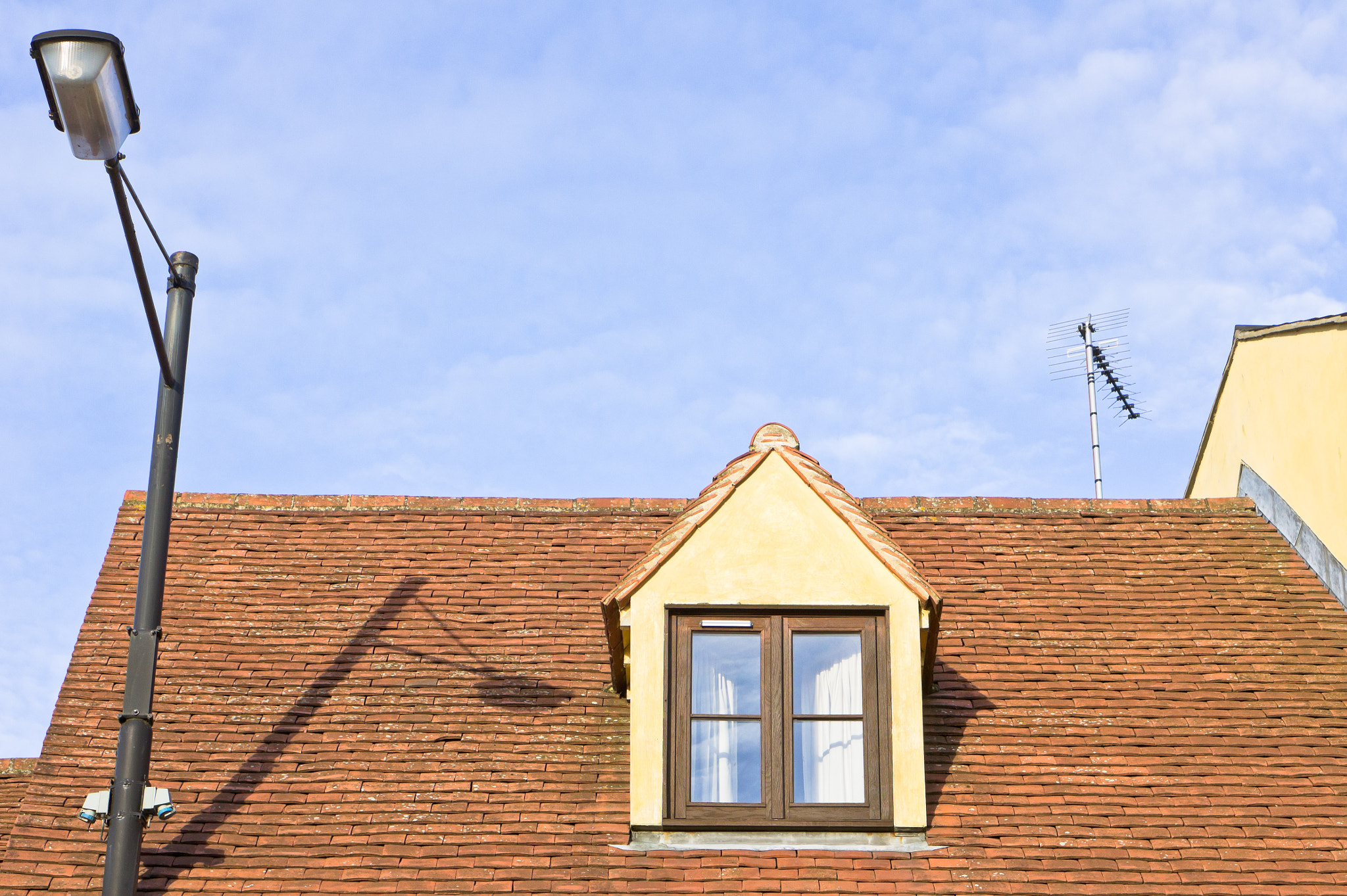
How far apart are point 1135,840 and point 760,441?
421 centimetres

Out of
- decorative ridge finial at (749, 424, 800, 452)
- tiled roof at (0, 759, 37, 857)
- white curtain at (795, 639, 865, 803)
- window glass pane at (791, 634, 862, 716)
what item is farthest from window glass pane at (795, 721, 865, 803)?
tiled roof at (0, 759, 37, 857)

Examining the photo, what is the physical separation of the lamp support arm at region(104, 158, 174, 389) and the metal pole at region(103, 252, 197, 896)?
69mm

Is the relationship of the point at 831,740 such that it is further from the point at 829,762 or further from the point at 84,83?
the point at 84,83

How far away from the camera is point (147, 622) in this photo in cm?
782

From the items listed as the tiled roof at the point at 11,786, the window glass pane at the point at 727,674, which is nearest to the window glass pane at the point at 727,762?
the window glass pane at the point at 727,674

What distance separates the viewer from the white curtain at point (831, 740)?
32.3ft

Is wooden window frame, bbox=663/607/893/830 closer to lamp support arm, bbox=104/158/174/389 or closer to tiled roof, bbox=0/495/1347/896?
tiled roof, bbox=0/495/1347/896

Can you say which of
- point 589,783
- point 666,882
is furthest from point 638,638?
point 666,882

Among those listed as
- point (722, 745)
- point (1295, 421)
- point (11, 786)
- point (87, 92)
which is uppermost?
point (1295, 421)

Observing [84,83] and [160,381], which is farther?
[160,381]

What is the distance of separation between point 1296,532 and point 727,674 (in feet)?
21.2

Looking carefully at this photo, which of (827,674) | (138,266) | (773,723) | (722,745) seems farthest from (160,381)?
(827,674)

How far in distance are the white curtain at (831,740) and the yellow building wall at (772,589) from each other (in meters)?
0.27

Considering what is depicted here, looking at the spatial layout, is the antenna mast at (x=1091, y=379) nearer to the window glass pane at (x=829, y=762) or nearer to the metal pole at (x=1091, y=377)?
the metal pole at (x=1091, y=377)
